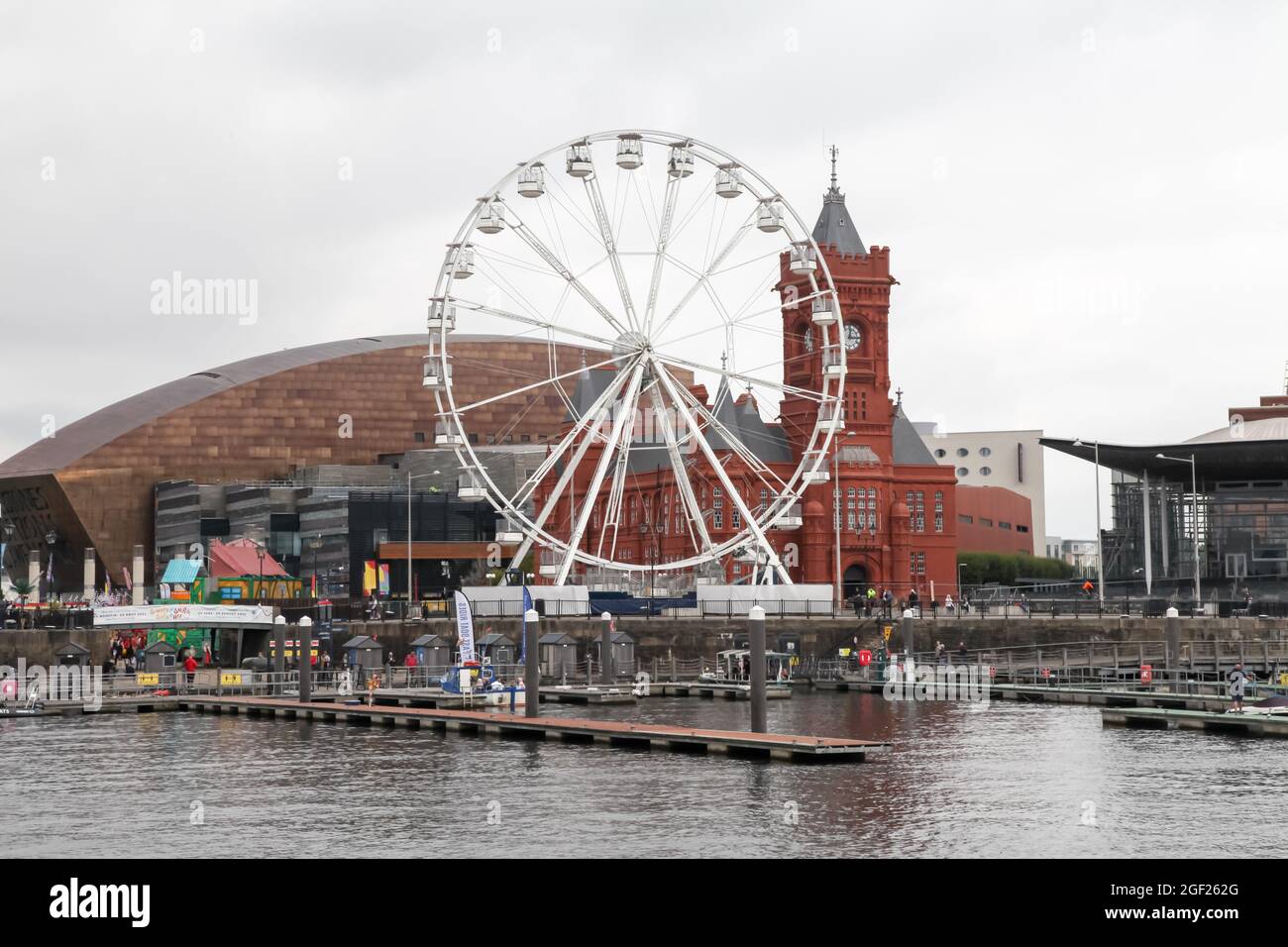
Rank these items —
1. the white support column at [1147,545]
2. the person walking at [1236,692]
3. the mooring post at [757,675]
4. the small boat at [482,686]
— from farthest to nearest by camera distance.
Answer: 1. the white support column at [1147,545]
2. the small boat at [482,686]
3. the person walking at [1236,692]
4. the mooring post at [757,675]

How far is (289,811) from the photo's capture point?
4150 centimetres

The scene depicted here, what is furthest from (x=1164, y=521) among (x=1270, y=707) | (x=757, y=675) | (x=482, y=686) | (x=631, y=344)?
(x=757, y=675)

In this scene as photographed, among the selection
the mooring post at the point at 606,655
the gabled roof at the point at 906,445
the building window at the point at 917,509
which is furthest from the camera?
the gabled roof at the point at 906,445

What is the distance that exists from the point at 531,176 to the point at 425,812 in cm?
4644

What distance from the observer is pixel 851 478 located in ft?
385

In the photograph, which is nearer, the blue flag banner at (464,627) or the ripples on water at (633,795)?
the ripples on water at (633,795)

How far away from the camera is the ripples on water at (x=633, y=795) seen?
119 ft

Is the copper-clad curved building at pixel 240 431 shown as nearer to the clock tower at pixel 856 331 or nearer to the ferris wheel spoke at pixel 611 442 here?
the clock tower at pixel 856 331

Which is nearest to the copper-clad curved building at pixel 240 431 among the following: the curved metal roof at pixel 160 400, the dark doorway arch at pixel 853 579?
the curved metal roof at pixel 160 400

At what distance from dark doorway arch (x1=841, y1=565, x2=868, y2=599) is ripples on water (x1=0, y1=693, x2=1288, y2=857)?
54298mm

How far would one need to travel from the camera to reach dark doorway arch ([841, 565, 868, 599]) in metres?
117

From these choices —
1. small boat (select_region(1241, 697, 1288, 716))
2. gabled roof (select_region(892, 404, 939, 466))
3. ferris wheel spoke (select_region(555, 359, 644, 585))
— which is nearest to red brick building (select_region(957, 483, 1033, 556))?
gabled roof (select_region(892, 404, 939, 466))

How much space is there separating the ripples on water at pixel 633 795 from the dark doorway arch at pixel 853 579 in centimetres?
5430
